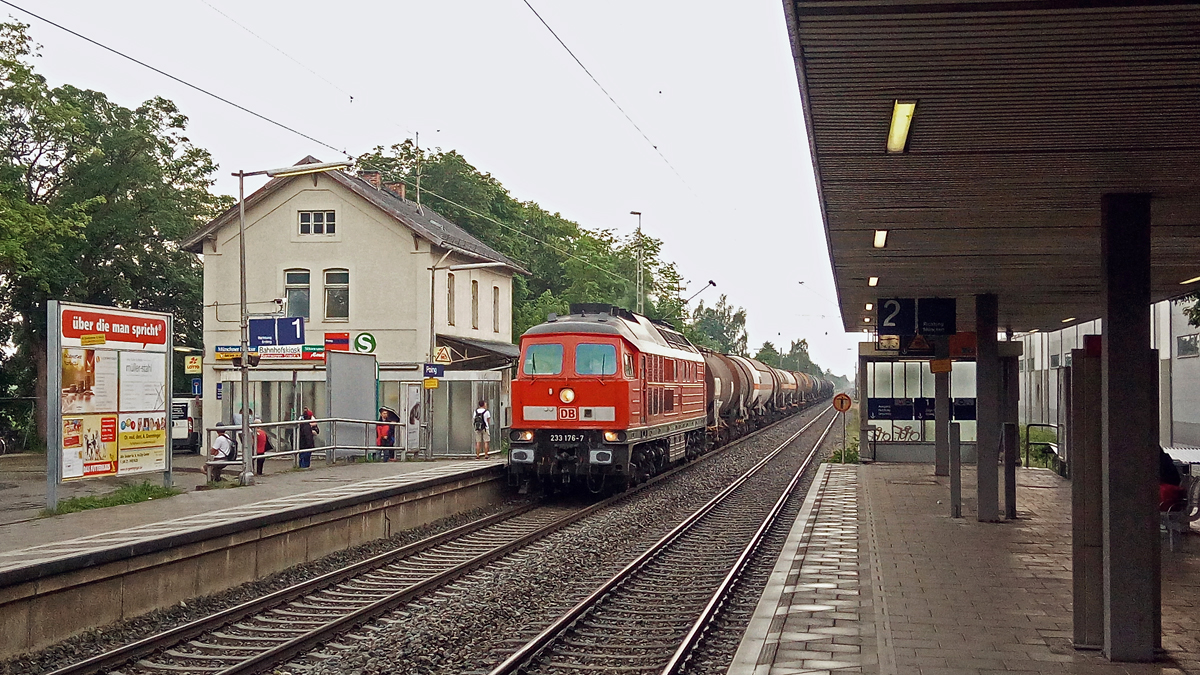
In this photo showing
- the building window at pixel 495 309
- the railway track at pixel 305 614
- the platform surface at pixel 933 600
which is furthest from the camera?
the building window at pixel 495 309

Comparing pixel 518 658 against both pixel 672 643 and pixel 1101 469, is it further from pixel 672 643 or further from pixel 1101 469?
pixel 1101 469

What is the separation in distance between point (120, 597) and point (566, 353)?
10666 millimetres

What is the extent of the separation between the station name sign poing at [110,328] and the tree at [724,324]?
104m

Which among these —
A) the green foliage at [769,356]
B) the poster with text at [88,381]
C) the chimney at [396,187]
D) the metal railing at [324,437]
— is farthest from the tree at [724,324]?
the poster with text at [88,381]

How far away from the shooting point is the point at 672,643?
9656 millimetres

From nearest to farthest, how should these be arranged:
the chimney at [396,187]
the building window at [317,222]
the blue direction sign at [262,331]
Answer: the blue direction sign at [262,331] < the building window at [317,222] < the chimney at [396,187]

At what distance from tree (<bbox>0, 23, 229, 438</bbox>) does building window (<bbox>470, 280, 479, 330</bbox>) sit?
386 inches

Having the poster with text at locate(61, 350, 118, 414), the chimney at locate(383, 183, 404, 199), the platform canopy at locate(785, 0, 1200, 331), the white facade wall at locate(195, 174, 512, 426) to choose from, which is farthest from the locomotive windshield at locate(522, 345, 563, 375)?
the chimney at locate(383, 183, 404, 199)

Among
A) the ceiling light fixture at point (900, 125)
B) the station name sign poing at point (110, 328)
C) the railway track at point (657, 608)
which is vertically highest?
the ceiling light fixture at point (900, 125)

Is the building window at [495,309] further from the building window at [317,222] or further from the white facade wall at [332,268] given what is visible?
the building window at [317,222]

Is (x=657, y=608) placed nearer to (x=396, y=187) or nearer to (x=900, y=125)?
(x=900, y=125)

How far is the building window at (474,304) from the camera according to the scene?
36.9m

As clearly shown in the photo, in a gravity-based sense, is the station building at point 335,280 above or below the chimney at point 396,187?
below

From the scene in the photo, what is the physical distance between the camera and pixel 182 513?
540 inches
